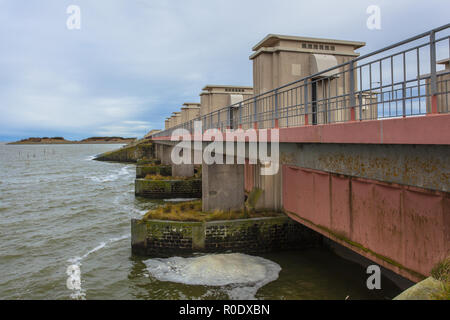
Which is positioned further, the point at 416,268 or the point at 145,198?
the point at 145,198

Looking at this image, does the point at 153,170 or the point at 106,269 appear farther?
the point at 153,170

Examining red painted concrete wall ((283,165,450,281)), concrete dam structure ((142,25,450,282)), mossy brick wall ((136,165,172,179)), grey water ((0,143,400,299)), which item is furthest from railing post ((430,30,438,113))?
mossy brick wall ((136,165,172,179))

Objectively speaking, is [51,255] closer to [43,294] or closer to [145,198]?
[43,294]

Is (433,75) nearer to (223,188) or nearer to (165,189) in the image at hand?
(223,188)

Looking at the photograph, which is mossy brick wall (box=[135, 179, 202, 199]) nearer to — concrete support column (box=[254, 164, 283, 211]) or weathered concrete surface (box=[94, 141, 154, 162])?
concrete support column (box=[254, 164, 283, 211])

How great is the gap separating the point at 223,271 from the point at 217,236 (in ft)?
6.04

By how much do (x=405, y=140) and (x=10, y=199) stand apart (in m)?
29.5

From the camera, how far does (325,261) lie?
39.1 feet

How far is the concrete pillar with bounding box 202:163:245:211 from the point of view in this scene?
49.4 feet

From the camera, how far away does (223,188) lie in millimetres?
15258

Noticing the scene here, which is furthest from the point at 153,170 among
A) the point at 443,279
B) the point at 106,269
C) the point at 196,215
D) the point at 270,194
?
the point at 443,279

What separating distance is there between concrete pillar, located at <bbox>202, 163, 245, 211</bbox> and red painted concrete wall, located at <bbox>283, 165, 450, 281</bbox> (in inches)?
Answer: 243

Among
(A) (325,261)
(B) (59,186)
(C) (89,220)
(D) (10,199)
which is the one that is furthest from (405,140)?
(B) (59,186)

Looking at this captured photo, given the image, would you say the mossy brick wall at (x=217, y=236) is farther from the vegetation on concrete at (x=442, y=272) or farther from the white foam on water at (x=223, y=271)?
the vegetation on concrete at (x=442, y=272)
